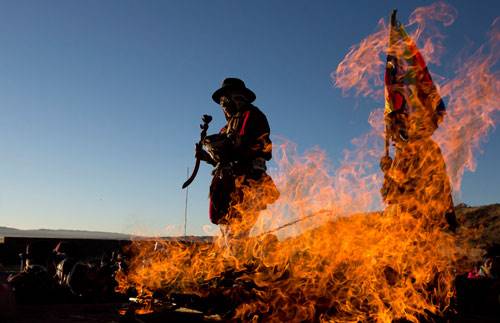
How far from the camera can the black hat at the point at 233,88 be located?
717 cm

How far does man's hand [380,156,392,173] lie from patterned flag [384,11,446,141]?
12.7 inches

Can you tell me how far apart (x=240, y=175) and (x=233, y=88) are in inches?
57.8

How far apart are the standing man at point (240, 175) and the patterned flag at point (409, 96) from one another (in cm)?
192

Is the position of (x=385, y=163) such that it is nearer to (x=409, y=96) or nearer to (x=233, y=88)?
(x=409, y=96)

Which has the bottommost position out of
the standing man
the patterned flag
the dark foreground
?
the dark foreground

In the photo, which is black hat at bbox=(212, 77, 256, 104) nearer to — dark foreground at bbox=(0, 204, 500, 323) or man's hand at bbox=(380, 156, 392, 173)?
man's hand at bbox=(380, 156, 392, 173)

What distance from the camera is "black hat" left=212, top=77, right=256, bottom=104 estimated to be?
23.5 feet

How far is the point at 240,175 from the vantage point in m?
6.69

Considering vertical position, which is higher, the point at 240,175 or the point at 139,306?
the point at 240,175

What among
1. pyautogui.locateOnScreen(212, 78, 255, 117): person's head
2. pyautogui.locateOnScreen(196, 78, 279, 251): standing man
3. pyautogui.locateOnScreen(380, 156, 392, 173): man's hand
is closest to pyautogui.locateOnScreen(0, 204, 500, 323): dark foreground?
pyautogui.locateOnScreen(196, 78, 279, 251): standing man

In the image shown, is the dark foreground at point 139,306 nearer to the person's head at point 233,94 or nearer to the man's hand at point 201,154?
the man's hand at point 201,154

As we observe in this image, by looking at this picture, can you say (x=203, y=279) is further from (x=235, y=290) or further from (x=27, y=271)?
(x=27, y=271)

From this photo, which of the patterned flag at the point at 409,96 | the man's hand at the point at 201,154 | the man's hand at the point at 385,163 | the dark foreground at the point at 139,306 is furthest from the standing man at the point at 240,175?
the patterned flag at the point at 409,96

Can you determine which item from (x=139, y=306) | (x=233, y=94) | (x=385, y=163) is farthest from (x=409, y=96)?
(x=139, y=306)
